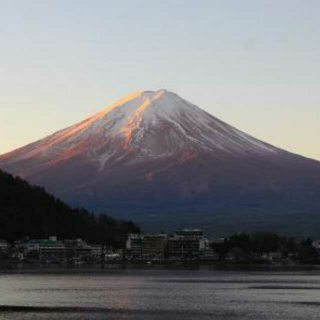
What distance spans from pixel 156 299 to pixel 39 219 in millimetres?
83754

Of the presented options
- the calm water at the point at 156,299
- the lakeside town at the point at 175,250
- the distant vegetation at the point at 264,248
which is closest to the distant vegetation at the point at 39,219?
the lakeside town at the point at 175,250

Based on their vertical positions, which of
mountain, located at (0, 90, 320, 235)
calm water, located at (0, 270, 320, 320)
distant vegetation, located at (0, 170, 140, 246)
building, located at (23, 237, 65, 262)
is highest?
mountain, located at (0, 90, 320, 235)

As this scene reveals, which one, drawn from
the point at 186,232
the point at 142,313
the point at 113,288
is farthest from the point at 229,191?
the point at 142,313

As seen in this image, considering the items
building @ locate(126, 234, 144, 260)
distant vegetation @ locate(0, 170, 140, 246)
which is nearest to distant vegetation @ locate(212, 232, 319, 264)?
building @ locate(126, 234, 144, 260)

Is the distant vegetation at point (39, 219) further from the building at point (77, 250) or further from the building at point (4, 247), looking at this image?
the building at point (77, 250)

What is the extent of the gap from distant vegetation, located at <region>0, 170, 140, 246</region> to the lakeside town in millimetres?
2096

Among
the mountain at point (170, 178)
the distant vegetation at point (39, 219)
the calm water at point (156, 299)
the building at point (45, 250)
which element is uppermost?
the mountain at point (170, 178)

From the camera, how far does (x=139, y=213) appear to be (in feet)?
572

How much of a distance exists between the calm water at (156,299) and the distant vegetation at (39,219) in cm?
6260

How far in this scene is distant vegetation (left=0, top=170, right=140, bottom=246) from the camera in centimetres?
12744

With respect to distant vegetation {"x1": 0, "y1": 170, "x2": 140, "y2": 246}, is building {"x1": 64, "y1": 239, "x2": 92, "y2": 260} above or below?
below

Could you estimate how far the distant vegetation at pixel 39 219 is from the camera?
127438mm

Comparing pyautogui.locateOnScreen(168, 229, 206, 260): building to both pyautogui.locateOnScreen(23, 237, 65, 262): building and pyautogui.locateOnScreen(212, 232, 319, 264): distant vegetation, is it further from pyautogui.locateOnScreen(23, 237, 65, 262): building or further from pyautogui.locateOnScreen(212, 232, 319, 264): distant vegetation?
pyautogui.locateOnScreen(23, 237, 65, 262): building

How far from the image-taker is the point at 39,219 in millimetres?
130875
